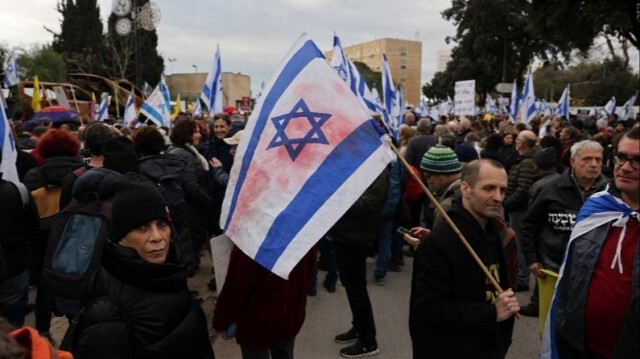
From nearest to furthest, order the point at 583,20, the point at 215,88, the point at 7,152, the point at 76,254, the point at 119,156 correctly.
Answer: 1. the point at 76,254
2. the point at 119,156
3. the point at 7,152
4. the point at 215,88
5. the point at 583,20

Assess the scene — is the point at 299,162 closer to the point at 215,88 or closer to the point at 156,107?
the point at 215,88

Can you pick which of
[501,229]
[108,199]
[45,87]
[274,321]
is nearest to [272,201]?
[274,321]

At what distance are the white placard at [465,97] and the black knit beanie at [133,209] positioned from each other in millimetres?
13848

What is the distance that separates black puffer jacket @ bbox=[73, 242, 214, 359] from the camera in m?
1.81

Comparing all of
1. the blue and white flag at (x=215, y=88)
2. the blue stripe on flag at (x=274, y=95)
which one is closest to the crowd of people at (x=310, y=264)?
the blue stripe on flag at (x=274, y=95)

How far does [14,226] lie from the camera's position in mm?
3412

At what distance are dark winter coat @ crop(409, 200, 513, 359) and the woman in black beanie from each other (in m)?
1.10

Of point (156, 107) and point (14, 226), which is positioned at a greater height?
point (156, 107)

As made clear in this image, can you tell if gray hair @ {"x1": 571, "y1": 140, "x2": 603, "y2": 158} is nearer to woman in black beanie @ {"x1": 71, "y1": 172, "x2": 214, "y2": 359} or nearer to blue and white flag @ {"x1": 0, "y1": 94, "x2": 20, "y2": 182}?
woman in black beanie @ {"x1": 71, "y1": 172, "x2": 214, "y2": 359}

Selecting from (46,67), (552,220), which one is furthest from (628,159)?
(46,67)

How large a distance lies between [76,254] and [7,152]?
137cm

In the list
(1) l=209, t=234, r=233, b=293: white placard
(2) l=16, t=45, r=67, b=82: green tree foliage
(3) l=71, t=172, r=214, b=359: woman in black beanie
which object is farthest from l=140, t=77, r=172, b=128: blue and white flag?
(2) l=16, t=45, r=67, b=82: green tree foliage

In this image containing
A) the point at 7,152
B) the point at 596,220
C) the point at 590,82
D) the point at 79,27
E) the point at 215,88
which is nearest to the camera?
the point at 596,220

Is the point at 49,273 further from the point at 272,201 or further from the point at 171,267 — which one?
the point at 272,201
